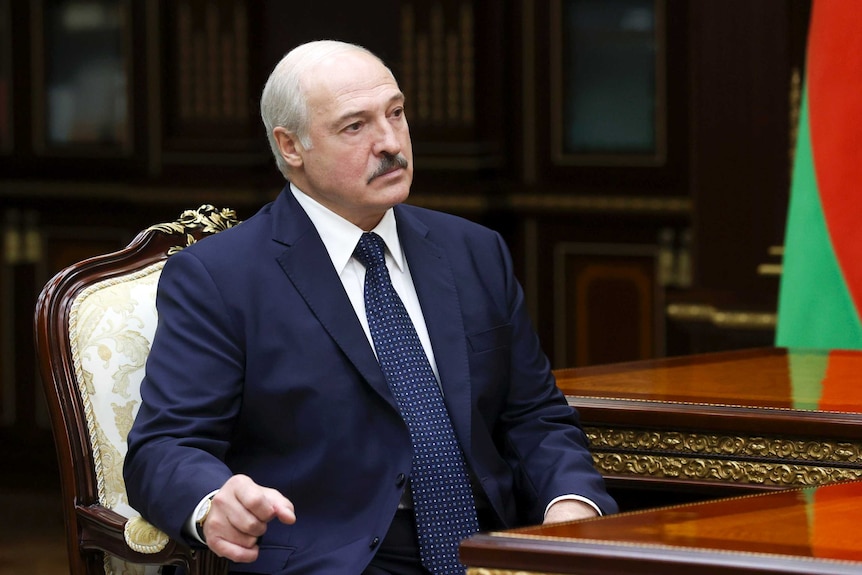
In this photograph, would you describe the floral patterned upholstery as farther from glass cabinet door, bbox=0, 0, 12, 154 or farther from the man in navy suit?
glass cabinet door, bbox=0, 0, 12, 154

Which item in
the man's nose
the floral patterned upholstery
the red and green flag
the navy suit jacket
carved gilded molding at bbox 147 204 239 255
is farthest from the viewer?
the red and green flag

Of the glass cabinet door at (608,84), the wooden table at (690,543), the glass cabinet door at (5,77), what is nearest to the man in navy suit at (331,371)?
the wooden table at (690,543)

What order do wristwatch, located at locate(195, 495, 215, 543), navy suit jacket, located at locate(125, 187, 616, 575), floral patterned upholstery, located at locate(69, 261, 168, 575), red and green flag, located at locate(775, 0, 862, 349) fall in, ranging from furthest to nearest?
red and green flag, located at locate(775, 0, 862, 349) < floral patterned upholstery, located at locate(69, 261, 168, 575) < navy suit jacket, located at locate(125, 187, 616, 575) < wristwatch, located at locate(195, 495, 215, 543)

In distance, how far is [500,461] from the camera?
228cm

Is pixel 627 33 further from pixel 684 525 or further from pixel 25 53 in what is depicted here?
pixel 684 525

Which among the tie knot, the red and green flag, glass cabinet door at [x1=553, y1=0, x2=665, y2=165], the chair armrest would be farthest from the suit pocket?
glass cabinet door at [x1=553, y1=0, x2=665, y2=165]

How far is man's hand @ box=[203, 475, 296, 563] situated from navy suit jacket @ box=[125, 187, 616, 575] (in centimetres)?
7

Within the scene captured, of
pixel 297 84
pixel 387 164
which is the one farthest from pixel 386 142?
pixel 297 84

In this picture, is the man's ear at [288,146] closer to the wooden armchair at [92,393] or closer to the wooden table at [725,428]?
the wooden armchair at [92,393]

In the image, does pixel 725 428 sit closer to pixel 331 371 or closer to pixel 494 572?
pixel 331 371

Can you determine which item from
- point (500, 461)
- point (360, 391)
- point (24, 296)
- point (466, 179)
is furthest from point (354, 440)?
point (24, 296)

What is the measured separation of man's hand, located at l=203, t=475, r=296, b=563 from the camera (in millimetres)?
1848

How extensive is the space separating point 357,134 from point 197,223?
18.0 inches

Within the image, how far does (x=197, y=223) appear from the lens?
2568mm
